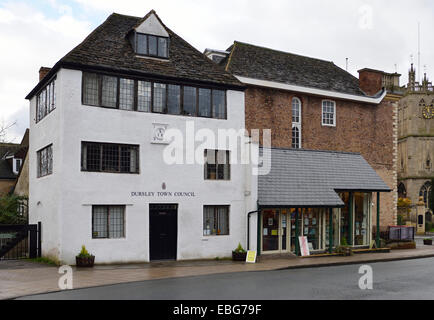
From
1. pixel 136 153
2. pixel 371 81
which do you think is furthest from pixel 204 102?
pixel 371 81

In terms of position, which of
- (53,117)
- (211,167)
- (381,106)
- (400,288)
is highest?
(381,106)

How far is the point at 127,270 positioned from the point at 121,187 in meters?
3.69

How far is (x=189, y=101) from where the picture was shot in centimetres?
2219

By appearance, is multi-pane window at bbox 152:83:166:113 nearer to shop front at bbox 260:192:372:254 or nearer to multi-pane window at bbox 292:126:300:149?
shop front at bbox 260:192:372:254

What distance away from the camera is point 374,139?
3241 cm

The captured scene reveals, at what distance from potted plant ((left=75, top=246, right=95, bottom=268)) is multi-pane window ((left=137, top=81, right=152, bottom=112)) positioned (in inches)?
247

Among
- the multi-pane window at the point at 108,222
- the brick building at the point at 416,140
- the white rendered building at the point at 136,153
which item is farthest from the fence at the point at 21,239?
the brick building at the point at 416,140

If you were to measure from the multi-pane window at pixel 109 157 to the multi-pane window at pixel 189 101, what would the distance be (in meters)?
2.89

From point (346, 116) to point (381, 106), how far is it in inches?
132

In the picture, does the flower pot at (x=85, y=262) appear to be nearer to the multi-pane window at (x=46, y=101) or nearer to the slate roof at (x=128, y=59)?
the multi-pane window at (x=46, y=101)

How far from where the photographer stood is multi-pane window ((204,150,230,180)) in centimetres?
2242

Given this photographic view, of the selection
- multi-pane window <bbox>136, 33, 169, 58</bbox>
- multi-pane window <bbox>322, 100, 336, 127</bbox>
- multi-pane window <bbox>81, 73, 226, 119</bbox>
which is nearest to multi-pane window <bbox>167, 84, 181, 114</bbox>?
multi-pane window <bbox>81, 73, 226, 119</bbox>
